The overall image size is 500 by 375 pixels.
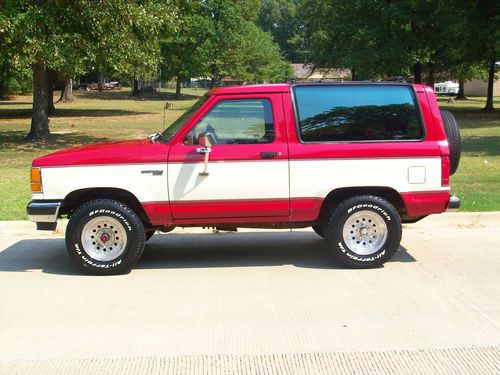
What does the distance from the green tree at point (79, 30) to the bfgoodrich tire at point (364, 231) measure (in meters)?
A: 13.0

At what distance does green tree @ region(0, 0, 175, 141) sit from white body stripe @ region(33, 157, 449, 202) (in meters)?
11.7

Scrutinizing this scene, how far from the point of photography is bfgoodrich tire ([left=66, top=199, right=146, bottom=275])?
6516 mm

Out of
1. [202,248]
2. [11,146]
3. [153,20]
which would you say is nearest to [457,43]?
[153,20]

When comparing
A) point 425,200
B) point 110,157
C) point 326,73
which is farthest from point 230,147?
point 326,73

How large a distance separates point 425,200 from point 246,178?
191 centimetres

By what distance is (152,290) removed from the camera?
6.10 meters

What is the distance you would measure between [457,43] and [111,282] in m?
28.9

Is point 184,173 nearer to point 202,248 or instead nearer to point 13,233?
point 202,248

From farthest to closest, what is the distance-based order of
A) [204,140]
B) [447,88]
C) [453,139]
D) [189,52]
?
[447,88]
[189,52]
[453,139]
[204,140]

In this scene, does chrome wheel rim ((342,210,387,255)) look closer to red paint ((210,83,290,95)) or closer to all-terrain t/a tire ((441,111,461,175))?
all-terrain t/a tire ((441,111,461,175))

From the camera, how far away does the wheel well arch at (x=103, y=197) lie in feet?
21.6

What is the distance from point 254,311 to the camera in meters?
5.42

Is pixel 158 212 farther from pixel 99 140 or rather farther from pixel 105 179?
pixel 99 140

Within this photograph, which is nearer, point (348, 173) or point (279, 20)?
point (348, 173)
